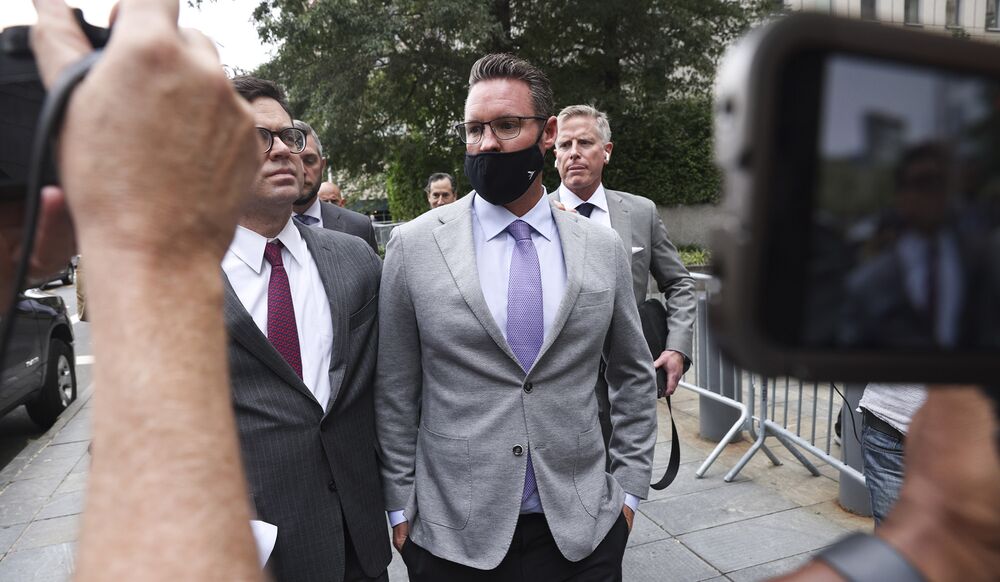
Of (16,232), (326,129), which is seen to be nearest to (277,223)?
(16,232)

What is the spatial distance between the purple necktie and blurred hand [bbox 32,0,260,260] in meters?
1.58

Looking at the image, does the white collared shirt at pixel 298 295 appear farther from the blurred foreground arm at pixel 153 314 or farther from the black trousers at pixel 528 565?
the blurred foreground arm at pixel 153 314

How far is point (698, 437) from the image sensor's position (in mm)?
5816

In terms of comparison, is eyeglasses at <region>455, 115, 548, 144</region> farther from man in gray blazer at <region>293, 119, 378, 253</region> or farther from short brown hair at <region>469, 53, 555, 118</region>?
man in gray blazer at <region>293, 119, 378, 253</region>

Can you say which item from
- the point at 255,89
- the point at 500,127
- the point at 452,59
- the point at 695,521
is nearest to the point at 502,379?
the point at 500,127

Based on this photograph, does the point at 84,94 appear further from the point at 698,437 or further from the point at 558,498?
the point at 698,437

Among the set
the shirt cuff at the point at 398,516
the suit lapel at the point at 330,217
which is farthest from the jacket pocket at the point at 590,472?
the suit lapel at the point at 330,217

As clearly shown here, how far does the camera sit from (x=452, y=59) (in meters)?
15.3

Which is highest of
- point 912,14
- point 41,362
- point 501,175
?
point 912,14

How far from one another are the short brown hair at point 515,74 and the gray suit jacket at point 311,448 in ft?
2.94

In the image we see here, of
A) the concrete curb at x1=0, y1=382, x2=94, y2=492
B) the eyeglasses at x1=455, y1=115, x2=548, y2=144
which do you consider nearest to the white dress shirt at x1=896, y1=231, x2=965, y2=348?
the eyeglasses at x1=455, y1=115, x2=548, y2=144

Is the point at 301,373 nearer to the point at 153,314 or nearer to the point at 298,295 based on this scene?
the point at 298,295

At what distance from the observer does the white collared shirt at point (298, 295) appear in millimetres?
2152

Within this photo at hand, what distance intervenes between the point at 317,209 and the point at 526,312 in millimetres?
3407
